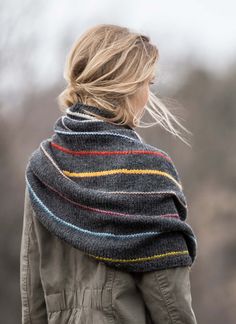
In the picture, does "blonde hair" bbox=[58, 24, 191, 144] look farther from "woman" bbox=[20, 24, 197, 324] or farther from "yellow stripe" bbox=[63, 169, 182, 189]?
"yellow stripe" bbox=[63, 169, 182, 189]

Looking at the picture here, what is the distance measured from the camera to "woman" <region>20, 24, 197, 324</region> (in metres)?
2.16

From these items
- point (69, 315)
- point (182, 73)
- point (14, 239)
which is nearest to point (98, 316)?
point (69, 315)

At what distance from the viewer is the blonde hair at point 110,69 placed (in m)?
2.22

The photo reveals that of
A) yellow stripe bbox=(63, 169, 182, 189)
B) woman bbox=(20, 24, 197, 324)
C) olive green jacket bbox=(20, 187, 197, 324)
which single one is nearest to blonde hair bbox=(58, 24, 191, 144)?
woman bbox=(20, 24, 197, 324)

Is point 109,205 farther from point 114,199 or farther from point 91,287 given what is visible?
point 91,287

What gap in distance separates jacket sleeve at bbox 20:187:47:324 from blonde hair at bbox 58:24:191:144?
0.36 metres

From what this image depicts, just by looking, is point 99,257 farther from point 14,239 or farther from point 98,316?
point 14,239

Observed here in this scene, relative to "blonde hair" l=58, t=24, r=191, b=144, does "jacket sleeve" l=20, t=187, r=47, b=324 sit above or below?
below

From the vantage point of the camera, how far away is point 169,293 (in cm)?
216

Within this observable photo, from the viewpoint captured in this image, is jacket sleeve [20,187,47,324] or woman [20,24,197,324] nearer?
woman [20,24,197,324]

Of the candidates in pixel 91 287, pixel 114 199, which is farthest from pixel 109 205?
pixel 91 287

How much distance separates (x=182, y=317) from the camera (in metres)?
2.18

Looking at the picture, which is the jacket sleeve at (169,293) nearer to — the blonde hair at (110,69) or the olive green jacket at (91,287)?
the olive green jacket at (91,287)

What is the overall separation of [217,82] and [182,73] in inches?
56.3
